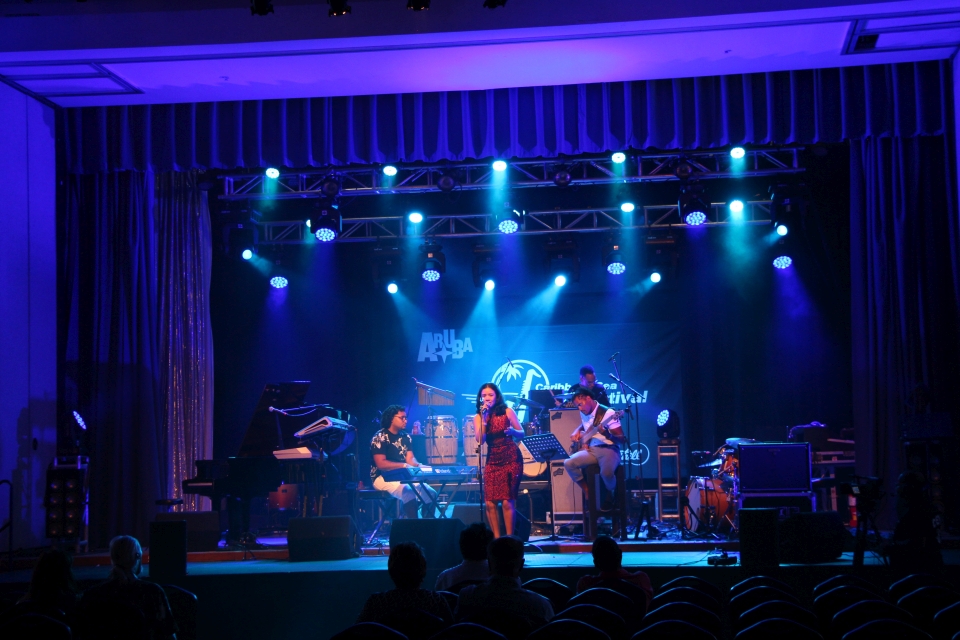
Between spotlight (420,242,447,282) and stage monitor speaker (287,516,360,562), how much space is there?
15.6 feet

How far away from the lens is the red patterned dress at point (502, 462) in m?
9.17

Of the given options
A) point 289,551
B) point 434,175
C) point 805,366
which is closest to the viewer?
point 289,551

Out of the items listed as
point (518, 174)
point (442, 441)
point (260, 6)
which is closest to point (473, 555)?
point (260, 6)

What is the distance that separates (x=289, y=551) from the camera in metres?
8.94

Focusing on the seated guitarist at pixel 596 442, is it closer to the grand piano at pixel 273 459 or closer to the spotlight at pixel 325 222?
the grand piano at pixel 273 459

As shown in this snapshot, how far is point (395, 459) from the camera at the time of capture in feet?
34.9

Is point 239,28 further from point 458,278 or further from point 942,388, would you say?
point 942,388

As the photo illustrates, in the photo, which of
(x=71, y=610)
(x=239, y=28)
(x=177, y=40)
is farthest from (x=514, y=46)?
(x=71, y=610)

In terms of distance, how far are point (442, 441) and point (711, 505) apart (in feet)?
13.2

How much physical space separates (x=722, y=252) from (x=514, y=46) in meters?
6.22

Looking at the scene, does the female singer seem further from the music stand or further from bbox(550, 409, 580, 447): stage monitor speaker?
bbox(550, 409, 580, 447): stage monitor speaker

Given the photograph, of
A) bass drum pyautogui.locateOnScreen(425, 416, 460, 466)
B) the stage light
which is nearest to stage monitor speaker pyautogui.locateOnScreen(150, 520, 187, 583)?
bass drum pyautogui.locateOnScreen(425, 416, 460, 466)

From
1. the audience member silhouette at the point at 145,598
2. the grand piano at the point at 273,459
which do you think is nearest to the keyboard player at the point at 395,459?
the grand piano at the point at 273,459

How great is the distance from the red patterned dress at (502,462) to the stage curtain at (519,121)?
10.1 ft
